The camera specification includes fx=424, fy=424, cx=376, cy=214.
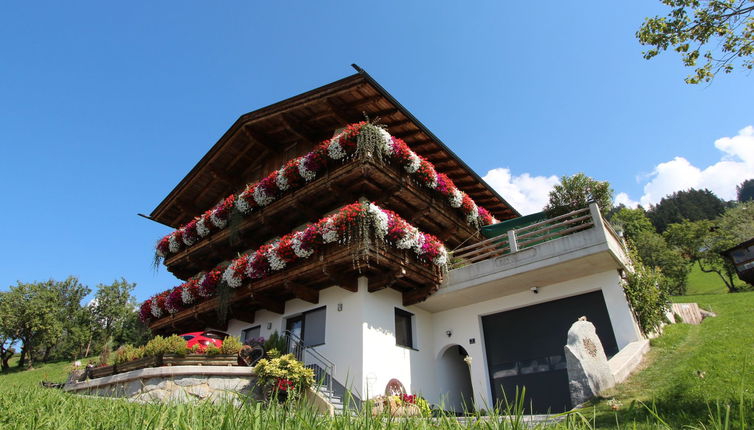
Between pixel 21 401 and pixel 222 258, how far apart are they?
50.4 ft

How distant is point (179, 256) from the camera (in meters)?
20.1

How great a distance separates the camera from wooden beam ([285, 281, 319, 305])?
1358 centimetres

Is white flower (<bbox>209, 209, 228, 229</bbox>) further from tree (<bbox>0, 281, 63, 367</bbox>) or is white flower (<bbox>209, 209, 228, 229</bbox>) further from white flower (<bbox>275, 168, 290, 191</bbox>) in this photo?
tree (<bbox>0, 281, 63, 367</bbox>)

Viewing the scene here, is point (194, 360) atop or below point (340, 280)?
below

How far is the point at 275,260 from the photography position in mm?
13609

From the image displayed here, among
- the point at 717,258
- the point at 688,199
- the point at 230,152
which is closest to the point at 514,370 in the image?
the point at 230,152

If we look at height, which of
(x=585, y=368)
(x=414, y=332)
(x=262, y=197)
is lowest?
(x=585, y=368)

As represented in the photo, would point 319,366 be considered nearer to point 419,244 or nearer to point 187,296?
point 419,244

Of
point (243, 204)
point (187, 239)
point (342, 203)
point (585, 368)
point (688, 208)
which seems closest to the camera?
point (585, 368)

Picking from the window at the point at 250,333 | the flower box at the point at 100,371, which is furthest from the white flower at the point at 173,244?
the flower box at the point at 100,371

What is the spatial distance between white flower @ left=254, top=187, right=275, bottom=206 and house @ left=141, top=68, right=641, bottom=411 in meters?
0.05

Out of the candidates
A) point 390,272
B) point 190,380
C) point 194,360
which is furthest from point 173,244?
point 390,272

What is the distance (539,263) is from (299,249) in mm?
7228

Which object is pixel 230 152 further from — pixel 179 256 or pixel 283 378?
pixel 283 378
